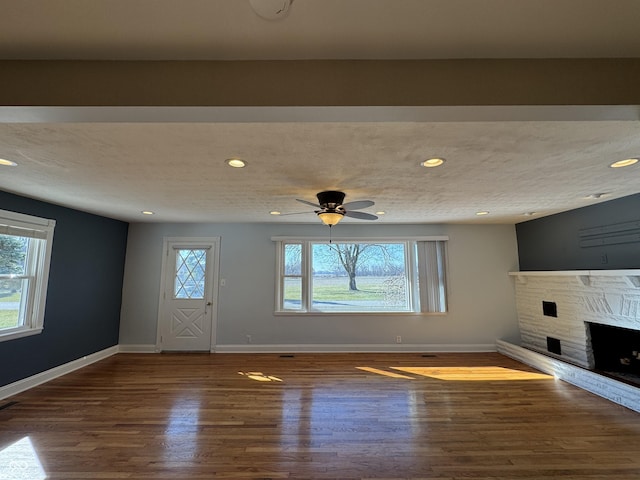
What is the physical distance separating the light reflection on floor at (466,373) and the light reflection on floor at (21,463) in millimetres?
3544

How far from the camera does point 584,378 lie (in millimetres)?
3564

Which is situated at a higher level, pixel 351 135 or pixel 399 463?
pixel 351 135

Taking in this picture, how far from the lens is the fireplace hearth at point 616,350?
3.60 m

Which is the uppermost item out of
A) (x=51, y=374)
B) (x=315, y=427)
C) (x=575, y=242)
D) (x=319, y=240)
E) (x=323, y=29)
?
(x=323, y=29)

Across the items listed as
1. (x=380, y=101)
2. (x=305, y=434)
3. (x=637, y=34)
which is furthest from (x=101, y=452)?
(x=637, y=34)

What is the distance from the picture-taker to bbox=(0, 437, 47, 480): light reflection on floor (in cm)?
203

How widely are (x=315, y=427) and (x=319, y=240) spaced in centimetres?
331

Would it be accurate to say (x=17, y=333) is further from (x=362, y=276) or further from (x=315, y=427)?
(x=362, y=276)

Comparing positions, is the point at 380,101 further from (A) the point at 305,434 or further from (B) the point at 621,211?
(B) the point at 621,211

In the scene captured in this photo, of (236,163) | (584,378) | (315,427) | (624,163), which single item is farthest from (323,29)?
(584,378)

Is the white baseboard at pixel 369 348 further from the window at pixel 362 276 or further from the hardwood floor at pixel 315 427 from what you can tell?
the hardwood floor at pixel 315 427

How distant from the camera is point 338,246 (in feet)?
18.3

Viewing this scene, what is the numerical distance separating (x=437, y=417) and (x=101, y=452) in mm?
3047

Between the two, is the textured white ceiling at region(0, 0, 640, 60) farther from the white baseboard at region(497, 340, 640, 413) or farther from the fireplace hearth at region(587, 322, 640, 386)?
the fireplace hearth at region(587, 322, 640, 386)
